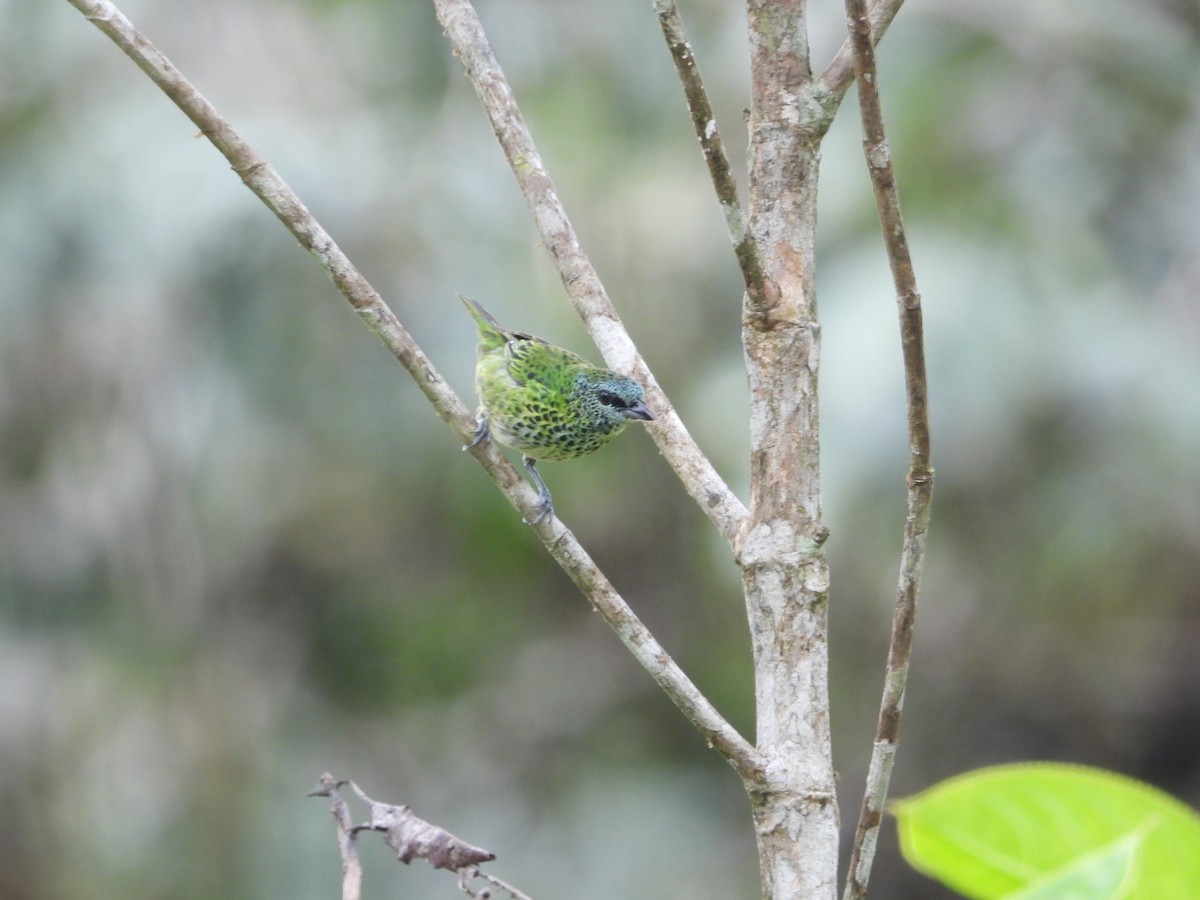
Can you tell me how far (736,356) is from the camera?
7367 millimetres

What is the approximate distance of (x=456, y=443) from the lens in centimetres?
756

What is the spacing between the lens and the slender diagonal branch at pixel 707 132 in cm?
198

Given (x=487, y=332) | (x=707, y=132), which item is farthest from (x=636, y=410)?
(x=707, y=132)

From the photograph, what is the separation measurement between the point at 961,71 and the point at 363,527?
4.78 metres

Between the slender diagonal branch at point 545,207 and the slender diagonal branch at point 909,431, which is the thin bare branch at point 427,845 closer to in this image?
the slender diagonal branch at point 909,431

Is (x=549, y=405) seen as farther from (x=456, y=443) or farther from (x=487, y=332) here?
(x=456, y=443)

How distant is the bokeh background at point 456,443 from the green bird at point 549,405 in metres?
2.44

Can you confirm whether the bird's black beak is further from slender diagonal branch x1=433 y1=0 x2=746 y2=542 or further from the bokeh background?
the bokeh background

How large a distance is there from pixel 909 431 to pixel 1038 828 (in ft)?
2.68

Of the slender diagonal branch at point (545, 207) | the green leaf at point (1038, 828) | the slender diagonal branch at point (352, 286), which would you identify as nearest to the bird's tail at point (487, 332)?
the slender diagonal branch at point (545, 207)

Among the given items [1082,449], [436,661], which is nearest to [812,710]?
[1082,449]

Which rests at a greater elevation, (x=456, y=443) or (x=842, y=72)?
(x=456, y=443)

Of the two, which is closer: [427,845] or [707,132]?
[427,845]

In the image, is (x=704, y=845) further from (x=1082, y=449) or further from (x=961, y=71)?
(x=961, y=71)
